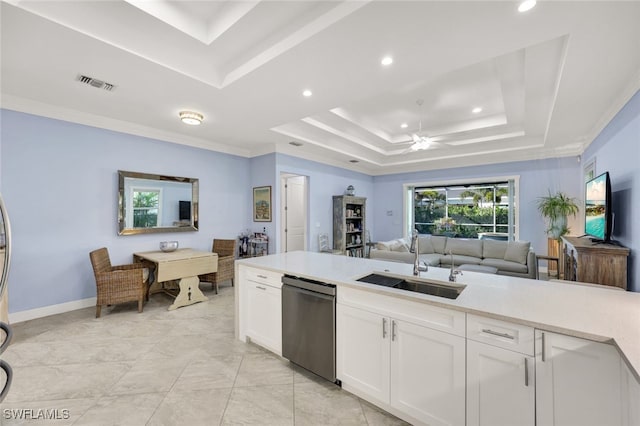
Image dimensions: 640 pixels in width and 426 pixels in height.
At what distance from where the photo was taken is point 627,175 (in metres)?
2.70

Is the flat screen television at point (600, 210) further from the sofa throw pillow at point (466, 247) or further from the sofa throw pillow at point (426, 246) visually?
the sofa throw pillow at point (426, 246)

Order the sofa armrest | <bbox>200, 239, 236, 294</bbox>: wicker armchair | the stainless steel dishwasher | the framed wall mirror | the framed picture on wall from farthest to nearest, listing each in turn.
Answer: the framed picture on wall < <bbox>200, 239, 236, 294</bbox>: wicker armchair < the sofa armrest < the framed wall mirror < the stainless steel dishwasher

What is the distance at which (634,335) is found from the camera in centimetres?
112

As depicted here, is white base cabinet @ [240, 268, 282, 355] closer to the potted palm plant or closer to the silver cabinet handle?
the silver cabinet handle

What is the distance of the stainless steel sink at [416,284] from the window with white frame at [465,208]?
5.64 m

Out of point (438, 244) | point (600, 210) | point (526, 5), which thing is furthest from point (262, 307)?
point (438, 244)

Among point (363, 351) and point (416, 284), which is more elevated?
point (416, 284)

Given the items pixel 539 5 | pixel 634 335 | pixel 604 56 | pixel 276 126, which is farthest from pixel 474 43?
pixel 276 126

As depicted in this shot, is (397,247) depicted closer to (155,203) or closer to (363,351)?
→ (363,351)

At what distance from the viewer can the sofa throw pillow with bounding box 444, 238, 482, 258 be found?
562 centimetres

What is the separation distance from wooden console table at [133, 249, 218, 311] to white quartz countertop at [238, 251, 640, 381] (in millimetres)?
2251

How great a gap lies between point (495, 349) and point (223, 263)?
4.12 metres

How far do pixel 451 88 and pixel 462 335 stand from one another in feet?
11.0

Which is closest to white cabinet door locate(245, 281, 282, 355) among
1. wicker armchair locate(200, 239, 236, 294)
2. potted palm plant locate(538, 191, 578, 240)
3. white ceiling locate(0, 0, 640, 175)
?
wicker armchair locate(200, 239, 236, 294)
